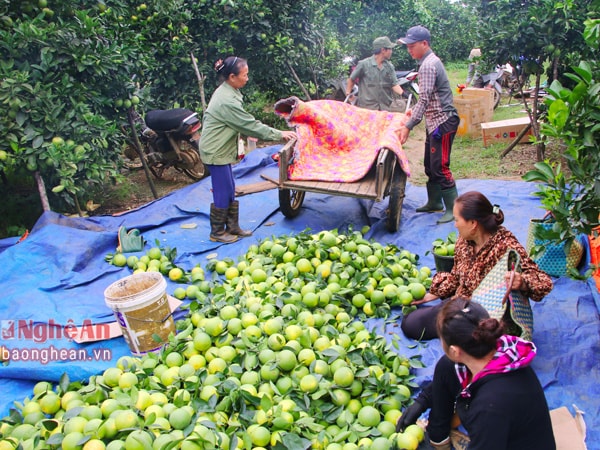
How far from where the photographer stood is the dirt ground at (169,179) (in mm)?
6891

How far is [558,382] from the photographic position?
2904 millimetres

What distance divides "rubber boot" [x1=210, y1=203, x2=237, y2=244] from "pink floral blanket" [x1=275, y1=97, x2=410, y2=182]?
868mm

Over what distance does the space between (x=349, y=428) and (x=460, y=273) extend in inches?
49.0

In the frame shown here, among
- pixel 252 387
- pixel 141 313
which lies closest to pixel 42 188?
pixel 141 313

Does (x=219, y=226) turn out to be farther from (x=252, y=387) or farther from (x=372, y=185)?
(x=252, y=387)

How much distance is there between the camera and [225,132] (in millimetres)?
4980

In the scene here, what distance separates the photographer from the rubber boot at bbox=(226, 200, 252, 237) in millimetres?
5254

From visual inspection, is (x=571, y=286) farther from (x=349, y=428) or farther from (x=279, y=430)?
(x=279, y=430)

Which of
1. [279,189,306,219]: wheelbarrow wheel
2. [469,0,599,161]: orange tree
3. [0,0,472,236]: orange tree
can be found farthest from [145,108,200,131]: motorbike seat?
[469,0,599,161]: orange tree

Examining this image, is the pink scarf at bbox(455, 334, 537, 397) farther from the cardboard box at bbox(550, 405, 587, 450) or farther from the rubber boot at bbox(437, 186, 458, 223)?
the rubber boot at bbox(437, 186, 458, 223)

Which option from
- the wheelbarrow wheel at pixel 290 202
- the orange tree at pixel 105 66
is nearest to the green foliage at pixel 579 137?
the wheelbarrow wheel at pixel 290 202

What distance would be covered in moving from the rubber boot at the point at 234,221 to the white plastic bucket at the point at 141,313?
1.79 meters

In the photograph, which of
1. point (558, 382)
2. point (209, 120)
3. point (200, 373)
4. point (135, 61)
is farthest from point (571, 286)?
point (135, 61)

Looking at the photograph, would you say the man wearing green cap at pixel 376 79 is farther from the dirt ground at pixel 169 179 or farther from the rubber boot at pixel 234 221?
the rubber boot at pixel 234 221
